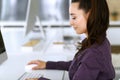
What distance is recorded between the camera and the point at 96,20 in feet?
4.20

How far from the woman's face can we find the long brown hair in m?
0.03

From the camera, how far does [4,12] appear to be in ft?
14.3

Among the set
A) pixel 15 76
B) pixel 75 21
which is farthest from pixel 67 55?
pixel 75 21

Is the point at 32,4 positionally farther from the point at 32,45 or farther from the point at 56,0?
the point at 56,0

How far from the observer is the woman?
123 cm

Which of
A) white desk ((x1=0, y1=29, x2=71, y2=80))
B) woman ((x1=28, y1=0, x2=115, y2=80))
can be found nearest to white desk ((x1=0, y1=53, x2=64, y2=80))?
white desk ((x1=0, y1=29, x2=71, y2=80))

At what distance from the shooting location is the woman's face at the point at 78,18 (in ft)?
4.36

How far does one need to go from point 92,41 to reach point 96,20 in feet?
0.37

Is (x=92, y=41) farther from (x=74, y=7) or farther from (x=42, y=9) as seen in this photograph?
(x=42, y=9)

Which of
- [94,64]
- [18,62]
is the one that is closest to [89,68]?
[94,64]

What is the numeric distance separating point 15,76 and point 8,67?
324mm

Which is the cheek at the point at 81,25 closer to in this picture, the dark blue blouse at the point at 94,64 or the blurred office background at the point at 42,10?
the dark blue blouse at the point at 94,64

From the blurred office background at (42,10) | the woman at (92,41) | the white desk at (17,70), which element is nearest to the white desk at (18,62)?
the white desk at (17,70)

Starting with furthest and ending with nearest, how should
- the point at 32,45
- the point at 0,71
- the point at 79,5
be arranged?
the point at 32,45 → the point at 0,71 → the point at 79,5
